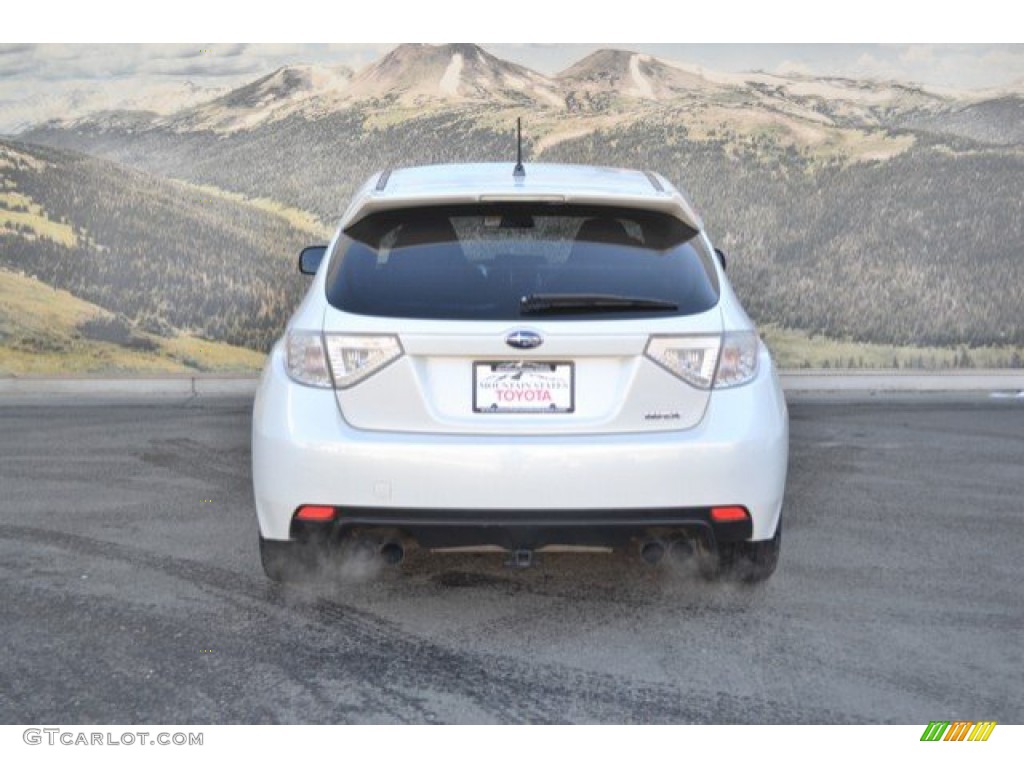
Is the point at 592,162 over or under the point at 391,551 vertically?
under

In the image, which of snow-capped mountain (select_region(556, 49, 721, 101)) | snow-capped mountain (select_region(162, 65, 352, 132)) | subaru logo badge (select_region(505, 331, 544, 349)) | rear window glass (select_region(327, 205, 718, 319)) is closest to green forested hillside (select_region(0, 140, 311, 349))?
snow-capped mountain (select_region(162, 65, 352, 132))

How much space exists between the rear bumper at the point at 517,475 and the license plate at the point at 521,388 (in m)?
0.11

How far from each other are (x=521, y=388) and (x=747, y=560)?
1.13 metres

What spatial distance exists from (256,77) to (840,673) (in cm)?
896

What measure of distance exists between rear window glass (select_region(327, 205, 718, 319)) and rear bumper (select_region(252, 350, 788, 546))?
415 millimetres

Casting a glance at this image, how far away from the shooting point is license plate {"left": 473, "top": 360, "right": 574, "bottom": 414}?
4660 mm

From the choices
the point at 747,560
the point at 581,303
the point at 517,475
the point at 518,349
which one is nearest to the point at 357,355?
the point at 518,349

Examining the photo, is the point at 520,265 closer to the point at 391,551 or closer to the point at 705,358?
the point at 705,358

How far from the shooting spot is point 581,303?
15.6ft

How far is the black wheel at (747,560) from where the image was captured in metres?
5.05

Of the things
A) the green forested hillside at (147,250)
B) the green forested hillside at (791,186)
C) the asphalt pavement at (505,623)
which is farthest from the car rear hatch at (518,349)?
the green forested hillside at (791,186)

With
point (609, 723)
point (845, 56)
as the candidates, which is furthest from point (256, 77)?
point (609, 723)

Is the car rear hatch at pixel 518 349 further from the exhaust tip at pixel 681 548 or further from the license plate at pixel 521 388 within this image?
the exhaust tip at pixel 681 548

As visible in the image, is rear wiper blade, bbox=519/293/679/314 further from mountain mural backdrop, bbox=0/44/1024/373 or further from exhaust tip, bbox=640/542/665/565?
mountain mural backdrop, bbox=0/44/1024/373
